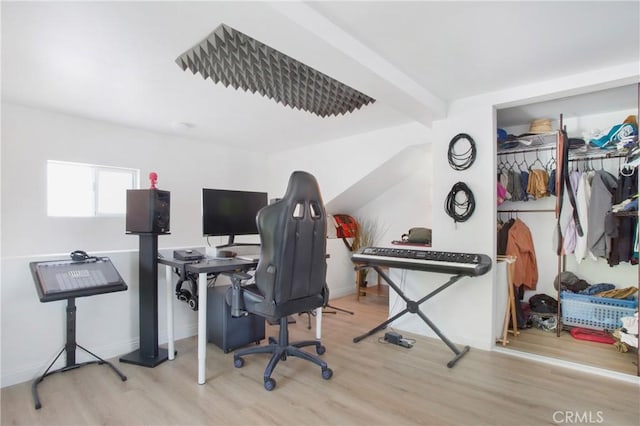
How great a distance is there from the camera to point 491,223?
3.01m

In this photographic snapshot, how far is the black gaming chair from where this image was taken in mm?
2162

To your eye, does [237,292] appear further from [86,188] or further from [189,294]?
[86,188]

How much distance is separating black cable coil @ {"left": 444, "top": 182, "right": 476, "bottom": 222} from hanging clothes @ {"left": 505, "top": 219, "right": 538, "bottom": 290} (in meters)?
1.00

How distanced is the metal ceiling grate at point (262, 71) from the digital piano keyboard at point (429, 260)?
1.48 metres

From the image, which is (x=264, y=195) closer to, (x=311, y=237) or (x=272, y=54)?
(x=311, y=237)

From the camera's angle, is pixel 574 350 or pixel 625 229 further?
pixel 625 229

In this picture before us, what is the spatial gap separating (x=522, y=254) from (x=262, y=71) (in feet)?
11.2

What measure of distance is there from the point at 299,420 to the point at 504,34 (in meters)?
2.66

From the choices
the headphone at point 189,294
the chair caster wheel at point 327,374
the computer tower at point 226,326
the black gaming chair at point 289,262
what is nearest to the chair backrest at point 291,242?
the black gaming chair at point 289,262

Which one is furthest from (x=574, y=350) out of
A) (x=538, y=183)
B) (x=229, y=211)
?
(x=229, y=211)

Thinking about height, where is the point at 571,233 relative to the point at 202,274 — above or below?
above

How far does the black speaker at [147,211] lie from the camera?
2594 millimetres

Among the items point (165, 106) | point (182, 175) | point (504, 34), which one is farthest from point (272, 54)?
point (182, 175)

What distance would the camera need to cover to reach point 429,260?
2803 millimetres
